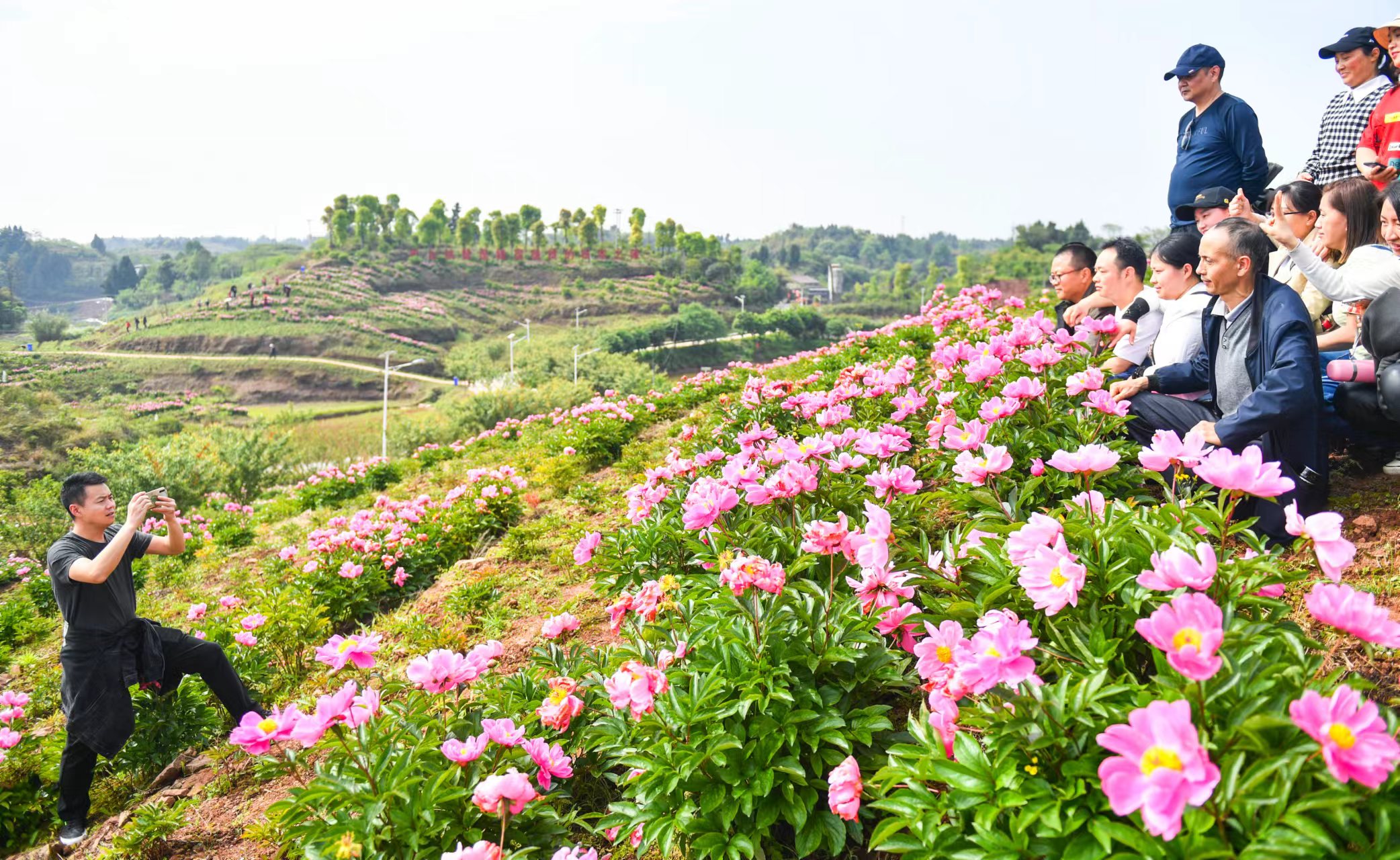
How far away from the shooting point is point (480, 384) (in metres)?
27.2

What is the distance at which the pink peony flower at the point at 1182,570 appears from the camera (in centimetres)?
116

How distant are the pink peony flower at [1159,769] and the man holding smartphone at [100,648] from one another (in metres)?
3.14

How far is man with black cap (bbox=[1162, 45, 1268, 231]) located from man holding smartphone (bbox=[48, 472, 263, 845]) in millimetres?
5348

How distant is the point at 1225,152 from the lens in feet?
13.8

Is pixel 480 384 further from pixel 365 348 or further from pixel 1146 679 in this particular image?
pixel 365 348

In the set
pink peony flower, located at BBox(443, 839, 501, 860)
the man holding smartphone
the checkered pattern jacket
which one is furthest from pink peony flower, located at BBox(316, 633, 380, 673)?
the checkered pattern jacket

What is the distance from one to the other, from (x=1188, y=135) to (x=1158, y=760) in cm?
459

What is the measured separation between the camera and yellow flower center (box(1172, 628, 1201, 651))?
3.32 ft

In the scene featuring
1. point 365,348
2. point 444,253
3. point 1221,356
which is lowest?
point 365,348

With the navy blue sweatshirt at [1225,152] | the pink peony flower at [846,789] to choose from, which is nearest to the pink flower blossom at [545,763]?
the pink peony flower at [846,789]

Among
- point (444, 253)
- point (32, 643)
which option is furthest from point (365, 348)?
point (32, 643)

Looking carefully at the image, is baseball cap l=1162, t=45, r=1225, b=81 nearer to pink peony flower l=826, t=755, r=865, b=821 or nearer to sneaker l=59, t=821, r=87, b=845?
pink peony flower l=826, t=755, r=865, b=821

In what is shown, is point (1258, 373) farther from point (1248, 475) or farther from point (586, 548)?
point (586, 548)

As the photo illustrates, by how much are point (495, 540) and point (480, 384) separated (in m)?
22.5
